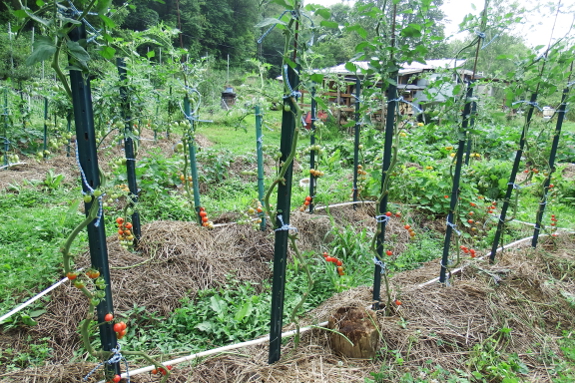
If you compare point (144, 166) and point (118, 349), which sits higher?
point (144, 166)

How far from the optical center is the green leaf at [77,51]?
3.94 feet

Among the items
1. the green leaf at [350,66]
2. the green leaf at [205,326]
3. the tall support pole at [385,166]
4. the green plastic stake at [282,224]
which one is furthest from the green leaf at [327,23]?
the green leaf at [205,326]

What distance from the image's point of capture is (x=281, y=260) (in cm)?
184

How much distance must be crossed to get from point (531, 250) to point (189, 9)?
24.6 metres

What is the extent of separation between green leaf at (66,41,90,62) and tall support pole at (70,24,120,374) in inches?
3.1

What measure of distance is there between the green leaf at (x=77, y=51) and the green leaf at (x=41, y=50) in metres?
0.05


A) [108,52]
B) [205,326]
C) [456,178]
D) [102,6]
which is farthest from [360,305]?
[102,6]

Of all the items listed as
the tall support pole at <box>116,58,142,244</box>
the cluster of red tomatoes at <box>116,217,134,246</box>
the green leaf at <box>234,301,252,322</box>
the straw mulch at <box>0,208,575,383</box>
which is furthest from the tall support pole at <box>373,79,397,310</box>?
the cluster of red tomatoes at <box>116,217,134,246</box>

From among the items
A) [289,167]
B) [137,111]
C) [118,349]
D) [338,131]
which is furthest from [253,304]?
[338,131]

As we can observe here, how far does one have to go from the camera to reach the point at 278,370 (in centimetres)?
189

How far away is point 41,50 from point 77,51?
0.34 feet

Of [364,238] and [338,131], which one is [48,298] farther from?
[338,131]

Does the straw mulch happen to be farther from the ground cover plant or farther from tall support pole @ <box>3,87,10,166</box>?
tall support pole @ <box>3,87,10,166</box>

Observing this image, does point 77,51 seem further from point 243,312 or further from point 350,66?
point 243,312
